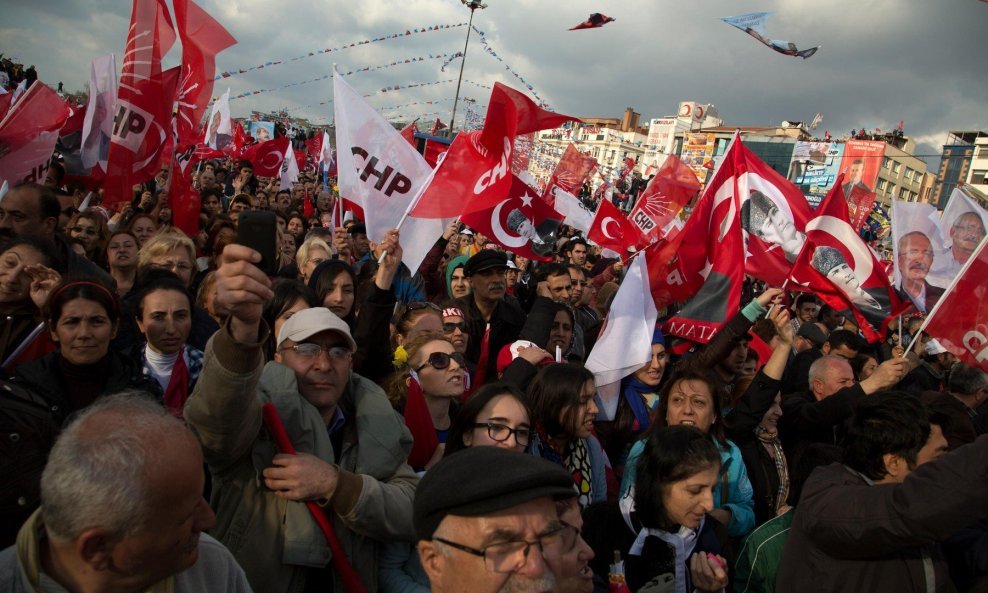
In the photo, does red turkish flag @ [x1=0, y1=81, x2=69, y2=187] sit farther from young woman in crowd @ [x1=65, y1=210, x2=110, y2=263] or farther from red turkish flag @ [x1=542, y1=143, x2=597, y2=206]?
red turkish flag @ [x1=542, y1=143, x2=597, y2=206]

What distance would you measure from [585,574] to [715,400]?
1.80 m

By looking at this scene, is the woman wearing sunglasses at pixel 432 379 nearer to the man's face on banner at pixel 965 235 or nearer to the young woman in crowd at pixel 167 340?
the young woman in crowd at pixel 167 340

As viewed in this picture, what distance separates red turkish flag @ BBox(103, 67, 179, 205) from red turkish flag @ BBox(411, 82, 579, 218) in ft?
9.30

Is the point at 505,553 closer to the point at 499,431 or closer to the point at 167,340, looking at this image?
the point at 499,431

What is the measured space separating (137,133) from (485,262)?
140 inches

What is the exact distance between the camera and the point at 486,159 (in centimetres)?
564

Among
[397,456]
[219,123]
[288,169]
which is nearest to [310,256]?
[397,456]

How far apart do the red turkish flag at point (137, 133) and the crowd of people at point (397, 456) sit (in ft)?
4.81

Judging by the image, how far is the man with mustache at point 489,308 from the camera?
5.22m

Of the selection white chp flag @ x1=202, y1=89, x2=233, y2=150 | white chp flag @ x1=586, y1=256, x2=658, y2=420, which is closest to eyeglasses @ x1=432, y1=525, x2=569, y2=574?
white chp flag @ x1=586, y1=256, x2=658, y2=420

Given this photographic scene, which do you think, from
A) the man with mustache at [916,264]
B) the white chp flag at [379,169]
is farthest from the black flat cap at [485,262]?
the man with mustache at [916,264]

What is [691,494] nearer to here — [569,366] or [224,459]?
[569,366]

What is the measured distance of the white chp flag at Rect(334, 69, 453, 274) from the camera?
5.11 meters

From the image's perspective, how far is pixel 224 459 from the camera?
6.23 ft
